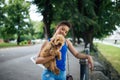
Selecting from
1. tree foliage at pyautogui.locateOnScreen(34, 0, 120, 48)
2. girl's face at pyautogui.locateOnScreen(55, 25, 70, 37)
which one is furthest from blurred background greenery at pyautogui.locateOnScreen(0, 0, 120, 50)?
girl's face at pyautogui.locateOnScreen(55, 25, 70, 37)

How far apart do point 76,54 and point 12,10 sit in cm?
6518

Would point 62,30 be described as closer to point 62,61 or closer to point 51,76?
point 62,61

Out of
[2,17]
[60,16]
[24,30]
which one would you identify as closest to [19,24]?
[24,30]

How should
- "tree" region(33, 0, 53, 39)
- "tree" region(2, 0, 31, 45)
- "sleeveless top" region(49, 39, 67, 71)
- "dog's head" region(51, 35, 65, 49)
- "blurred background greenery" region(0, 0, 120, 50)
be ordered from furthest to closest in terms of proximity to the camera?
"tree" region(2, 0, 31, 45), "blurred background greenery" region(0, 0, 120, 50), "tree" region(33, 0, 53, 39), "sleeveless top" region(49, 39, 67, 71), "dog's head" region(51, 35, 65, 49)

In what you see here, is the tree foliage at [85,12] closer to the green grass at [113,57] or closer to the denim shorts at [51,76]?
the green grass at [113,57]

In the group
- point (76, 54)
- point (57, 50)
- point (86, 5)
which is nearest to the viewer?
point (57, 50)

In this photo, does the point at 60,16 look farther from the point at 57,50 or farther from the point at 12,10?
the point at 12,10

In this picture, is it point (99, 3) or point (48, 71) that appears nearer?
point (48, 71)

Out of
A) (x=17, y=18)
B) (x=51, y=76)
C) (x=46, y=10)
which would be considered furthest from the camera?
(x=17, y=18)

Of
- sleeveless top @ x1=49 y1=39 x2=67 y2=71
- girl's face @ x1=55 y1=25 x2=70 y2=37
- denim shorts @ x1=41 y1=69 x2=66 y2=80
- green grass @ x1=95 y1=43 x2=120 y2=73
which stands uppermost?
girl's face @ x1=55 y1=25 x2=70 y2=37

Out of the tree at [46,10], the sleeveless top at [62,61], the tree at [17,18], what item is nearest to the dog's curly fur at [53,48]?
the sleeveless top at [62,61]

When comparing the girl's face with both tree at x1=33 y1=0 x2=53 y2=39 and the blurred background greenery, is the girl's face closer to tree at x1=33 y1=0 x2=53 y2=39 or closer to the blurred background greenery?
the blurred background greenery

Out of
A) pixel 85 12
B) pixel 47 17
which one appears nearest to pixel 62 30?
pixel 47 17

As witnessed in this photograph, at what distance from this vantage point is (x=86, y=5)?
24.2 meters
